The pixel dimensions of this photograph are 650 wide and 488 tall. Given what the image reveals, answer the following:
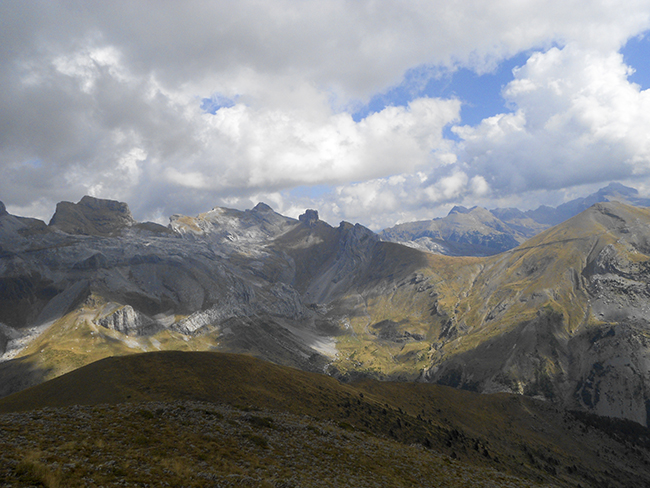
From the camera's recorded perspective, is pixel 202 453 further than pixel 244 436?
No

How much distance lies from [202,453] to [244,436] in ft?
28.4

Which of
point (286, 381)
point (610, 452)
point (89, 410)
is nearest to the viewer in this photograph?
point (89, 410)

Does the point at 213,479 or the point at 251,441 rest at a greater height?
the point at 213,479

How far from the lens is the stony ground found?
23906mm

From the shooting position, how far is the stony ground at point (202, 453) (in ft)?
78.4

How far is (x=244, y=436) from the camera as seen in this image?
131ft

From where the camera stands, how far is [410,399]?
109375mm

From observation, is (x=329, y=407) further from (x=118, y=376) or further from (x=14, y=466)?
(x=14, y=466)

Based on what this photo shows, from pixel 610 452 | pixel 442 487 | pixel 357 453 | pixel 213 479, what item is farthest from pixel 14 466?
pixel 610 452

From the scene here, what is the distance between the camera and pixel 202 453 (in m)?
32.1

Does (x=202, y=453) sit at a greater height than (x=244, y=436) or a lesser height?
greater

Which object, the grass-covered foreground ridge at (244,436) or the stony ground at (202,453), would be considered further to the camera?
the grass-covered foreground ridge at (244,436)

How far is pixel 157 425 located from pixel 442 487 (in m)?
33.9

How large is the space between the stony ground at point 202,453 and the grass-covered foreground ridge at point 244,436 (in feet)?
0.44
